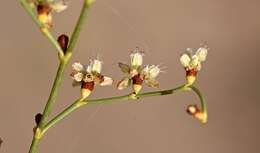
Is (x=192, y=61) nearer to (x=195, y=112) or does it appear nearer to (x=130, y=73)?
(x=130, y=73)

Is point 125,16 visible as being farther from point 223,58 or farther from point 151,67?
point 151,67

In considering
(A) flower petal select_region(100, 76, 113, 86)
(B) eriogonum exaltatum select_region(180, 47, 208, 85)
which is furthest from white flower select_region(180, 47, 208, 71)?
(A) flower petal select_region(100, 76, 113, 86)

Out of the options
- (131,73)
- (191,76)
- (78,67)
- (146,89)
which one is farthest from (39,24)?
(146,89)

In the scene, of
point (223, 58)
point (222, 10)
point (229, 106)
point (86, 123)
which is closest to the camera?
point (86, 123)

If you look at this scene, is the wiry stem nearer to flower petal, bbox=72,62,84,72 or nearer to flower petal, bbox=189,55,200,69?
flower petal, bbox=72,62,84,72

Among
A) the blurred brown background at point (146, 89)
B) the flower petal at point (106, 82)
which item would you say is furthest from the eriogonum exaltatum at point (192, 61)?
the blurred brown background at point (146, 89)

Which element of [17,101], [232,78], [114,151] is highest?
[232,78]

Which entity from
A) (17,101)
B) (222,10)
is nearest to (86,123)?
(17,101)
